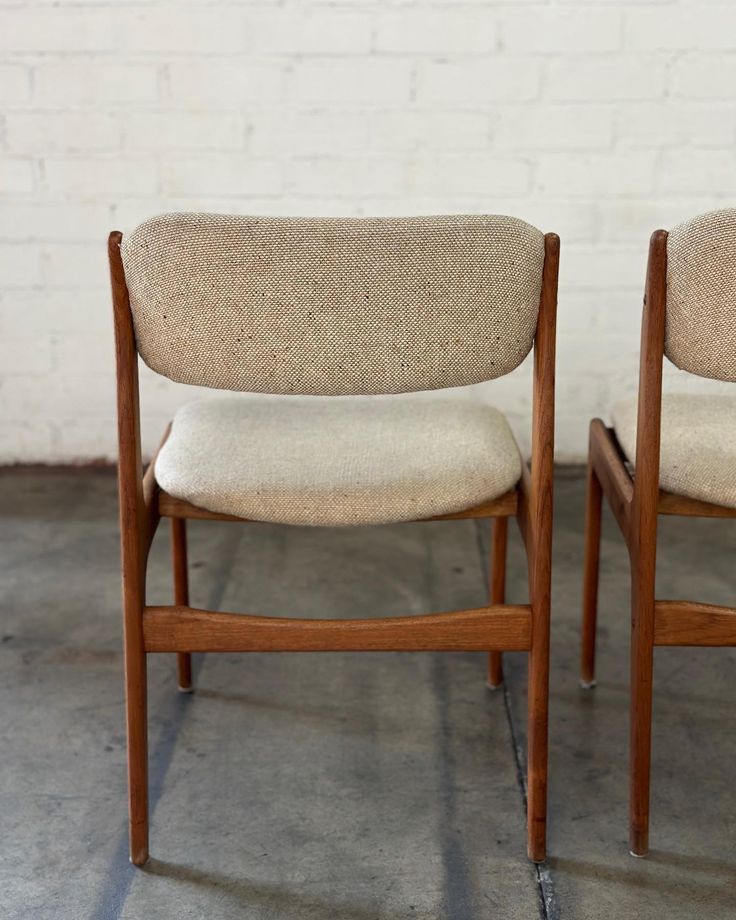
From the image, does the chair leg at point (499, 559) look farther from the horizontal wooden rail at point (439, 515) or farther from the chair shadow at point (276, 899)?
the chair shadow at point (276, 899)

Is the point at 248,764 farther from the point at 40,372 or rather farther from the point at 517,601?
the point at 40,372

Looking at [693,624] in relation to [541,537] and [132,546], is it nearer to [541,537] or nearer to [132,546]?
[541,537]

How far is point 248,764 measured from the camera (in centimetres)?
148

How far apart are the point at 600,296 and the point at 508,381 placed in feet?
0.89

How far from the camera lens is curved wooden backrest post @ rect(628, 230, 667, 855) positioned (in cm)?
117

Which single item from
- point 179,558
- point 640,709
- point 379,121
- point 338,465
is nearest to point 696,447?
point 640,709

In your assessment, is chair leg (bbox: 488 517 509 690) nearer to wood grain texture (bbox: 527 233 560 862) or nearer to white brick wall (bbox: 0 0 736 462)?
wood grain texture (bbox: 527 233 560 862)

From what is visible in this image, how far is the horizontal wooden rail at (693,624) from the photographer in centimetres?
123

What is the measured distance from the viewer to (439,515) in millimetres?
1247

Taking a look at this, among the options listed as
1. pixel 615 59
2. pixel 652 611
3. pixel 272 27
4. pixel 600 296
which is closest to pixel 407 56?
pixel 272 27

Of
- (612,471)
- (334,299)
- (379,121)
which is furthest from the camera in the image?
(379,121)

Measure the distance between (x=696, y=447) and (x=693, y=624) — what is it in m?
0.20

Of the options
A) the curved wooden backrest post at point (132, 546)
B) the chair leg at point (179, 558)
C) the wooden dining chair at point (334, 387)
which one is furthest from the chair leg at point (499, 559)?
the curved wooden backrest post at point (132, 546)

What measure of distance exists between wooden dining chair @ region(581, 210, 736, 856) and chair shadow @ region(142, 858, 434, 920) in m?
0.31
